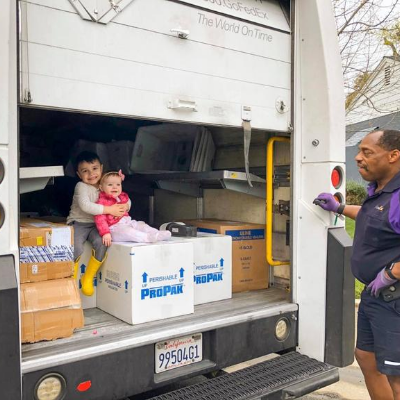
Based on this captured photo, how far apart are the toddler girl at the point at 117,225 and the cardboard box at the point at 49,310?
576 millimetres

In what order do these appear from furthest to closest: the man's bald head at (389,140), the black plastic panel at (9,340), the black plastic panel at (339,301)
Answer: the black plastic panel at (339,301) < the man's bald head at (389,140) < the black plastic panel at (9,340)

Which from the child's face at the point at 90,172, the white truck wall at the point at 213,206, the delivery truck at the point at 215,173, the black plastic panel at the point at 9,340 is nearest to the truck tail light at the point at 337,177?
the delivery truck at the point at 215,173

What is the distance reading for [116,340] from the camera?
2.30 m

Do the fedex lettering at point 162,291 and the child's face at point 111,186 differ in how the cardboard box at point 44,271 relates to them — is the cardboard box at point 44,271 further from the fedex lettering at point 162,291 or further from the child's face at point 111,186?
the child's face at point 111,186

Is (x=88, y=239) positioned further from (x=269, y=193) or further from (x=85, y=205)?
(x=269, y=193)

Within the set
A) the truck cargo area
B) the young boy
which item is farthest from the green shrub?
the young boy

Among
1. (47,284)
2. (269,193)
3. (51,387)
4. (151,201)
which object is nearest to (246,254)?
(269,193)

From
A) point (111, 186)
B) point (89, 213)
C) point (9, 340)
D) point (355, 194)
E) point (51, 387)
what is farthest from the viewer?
point (355, 194)

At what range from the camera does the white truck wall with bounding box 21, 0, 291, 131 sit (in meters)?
2.07

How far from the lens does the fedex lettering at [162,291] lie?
266cm

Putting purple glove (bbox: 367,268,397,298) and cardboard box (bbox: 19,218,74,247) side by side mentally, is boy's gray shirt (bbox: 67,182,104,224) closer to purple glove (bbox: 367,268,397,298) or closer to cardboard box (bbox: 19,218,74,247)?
cardboard box (bbox: 19,218,74,247)

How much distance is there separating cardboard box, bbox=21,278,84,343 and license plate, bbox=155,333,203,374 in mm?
442

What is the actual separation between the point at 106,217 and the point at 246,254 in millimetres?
1083

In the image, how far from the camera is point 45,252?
2.37 m
